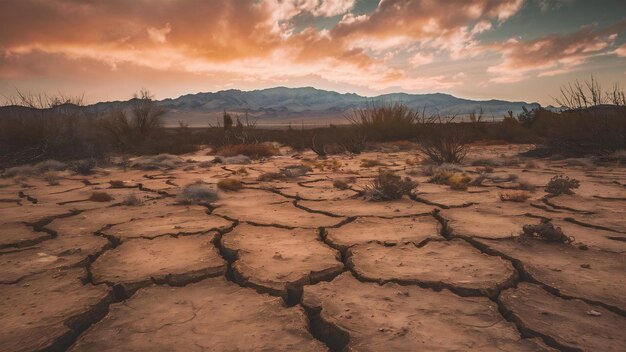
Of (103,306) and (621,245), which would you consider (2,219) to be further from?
(621,245)

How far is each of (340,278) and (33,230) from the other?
237 centimetres

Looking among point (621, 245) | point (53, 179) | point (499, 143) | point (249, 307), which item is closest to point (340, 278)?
point (249, 307)

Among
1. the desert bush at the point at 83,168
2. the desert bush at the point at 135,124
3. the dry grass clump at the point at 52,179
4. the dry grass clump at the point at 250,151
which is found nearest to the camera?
the dry grass clump at the point at 52,179

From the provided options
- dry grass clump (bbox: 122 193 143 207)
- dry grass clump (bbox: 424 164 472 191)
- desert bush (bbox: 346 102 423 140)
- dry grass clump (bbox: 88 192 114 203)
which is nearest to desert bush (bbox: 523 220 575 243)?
dry grass clump (bbox: 424 164 472 191)

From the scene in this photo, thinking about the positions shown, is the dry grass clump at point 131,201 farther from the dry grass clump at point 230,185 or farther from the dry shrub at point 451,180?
the dry shrub at point 451,180

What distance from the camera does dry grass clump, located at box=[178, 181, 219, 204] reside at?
3609mm

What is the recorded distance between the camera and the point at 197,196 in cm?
366

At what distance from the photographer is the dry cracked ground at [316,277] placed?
1.33 metres

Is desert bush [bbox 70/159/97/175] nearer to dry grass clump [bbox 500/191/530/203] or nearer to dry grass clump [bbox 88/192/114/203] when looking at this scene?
dry grass clump [bbox 88/192/114/203]

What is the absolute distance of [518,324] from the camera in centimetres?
137

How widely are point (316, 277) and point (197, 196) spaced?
219cm

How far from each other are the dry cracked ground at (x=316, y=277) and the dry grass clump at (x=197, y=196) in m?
0.17

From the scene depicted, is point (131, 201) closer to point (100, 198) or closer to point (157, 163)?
point (100, 198)


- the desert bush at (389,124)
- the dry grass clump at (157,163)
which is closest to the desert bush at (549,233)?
the dry grass clump at (157,163)
